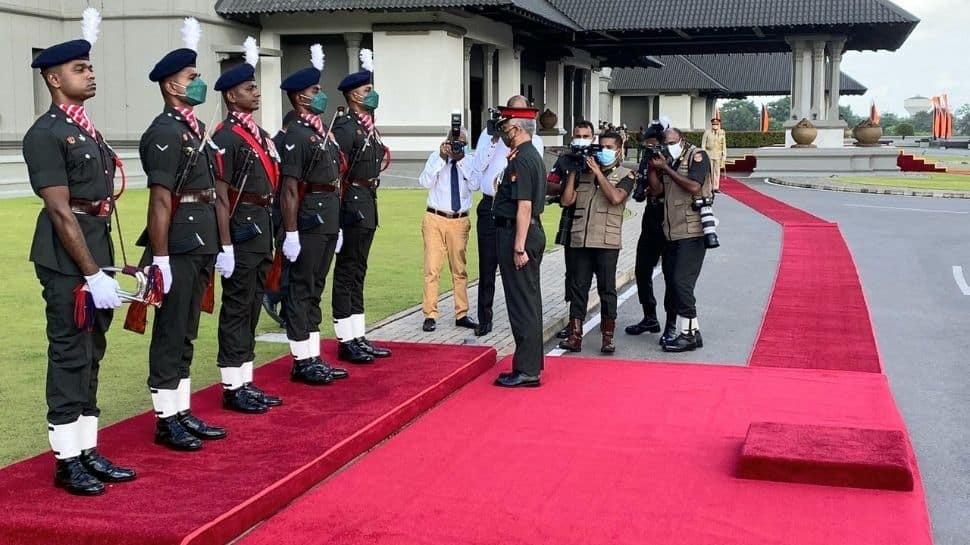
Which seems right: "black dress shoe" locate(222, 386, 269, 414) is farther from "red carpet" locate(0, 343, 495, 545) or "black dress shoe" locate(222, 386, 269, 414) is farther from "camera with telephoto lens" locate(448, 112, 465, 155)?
"camera with telephoto lens" locate(448, 112, 465, 155)

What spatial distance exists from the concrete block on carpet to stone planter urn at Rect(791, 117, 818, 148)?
108ft

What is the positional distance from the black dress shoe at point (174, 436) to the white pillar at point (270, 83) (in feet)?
90.7

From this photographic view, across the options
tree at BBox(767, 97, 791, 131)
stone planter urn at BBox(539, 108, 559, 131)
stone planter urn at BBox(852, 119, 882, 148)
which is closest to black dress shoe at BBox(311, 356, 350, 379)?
stone planter urn at BBox(539, 108, 559, 131)

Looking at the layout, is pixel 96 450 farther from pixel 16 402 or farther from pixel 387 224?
pixel 387 224

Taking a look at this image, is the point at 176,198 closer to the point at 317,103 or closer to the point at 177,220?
the point at 177,220

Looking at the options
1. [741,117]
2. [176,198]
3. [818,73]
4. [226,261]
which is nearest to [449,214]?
[226,261]

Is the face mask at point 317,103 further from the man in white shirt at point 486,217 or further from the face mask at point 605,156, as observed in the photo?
the face mask at point 605,156

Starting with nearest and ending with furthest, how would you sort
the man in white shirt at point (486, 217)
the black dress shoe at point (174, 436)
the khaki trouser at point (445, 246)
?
the black dress shoe at point (174, 436) → the man in white shirt at point (486, 217) → the khaki trouser at point (445, 246)

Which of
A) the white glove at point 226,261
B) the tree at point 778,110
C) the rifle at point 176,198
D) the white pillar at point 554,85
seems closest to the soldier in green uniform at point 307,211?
the white glove at point 226,261

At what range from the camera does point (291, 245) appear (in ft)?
24.0

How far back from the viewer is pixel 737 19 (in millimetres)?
37750

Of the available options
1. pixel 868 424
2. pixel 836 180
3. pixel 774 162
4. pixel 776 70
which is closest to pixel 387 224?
pixel 868 424

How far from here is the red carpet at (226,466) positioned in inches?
186

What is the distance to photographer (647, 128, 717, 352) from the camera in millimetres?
9375
